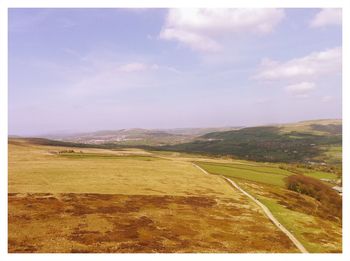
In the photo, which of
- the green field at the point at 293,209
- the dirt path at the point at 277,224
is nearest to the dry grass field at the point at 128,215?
the dirt path at the point at 277,224

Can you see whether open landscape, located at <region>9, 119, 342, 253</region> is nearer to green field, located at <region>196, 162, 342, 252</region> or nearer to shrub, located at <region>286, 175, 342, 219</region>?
green field, located at <region>196, 162, 342, 252</region>

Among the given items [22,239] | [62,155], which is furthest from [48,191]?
[62,155]

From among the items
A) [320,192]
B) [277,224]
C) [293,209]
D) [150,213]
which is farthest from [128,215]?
[320,192]

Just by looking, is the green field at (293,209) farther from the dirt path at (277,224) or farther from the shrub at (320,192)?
the shrub at (320,192)

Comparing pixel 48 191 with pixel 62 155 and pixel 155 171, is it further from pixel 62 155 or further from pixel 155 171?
pixel 62 155

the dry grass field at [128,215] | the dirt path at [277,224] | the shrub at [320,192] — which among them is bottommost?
the shrub at [320,192]

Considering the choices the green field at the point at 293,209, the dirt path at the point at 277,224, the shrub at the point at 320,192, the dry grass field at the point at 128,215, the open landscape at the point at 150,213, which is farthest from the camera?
the shrub at the point at 320,192

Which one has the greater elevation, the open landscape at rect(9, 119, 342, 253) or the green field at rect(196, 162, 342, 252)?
the open landscape at rect(9, 119, 342, 253)

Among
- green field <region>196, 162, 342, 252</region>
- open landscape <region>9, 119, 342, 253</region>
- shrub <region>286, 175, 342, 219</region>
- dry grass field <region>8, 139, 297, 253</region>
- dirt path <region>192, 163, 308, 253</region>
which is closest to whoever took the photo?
dry grass field <region>8, 139, 297, 253</region>

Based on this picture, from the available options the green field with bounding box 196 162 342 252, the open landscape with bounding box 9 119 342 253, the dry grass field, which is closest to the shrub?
the open landscape with bounding box 9 119 342 253
